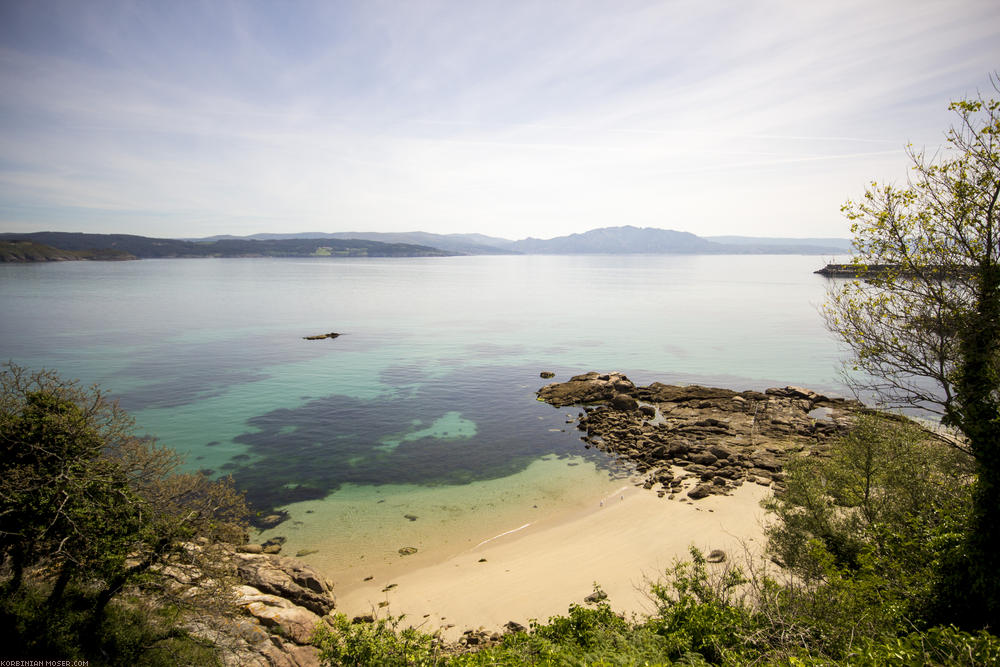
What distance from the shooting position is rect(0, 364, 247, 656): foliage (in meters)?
12.2

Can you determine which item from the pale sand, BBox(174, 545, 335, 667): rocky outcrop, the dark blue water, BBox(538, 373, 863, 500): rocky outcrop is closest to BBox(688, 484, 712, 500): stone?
BBox(538, 373, 863, 500): rocky outcrop

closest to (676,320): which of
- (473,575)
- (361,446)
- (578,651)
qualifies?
(361,446)

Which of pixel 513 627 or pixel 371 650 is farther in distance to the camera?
pixel 513 627

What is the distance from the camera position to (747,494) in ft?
91.2

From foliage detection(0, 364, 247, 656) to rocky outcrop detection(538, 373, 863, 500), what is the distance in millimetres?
25443

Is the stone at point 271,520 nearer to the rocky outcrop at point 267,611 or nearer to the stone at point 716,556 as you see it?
the rocky outcrop at point 267,611

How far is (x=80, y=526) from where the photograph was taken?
41.6ft

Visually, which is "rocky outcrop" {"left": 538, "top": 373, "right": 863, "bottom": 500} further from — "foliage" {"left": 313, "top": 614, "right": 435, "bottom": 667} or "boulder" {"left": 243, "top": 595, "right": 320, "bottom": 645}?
"boulder" {"left": 243, "top": 595, "right": 320, "bottom": 645}

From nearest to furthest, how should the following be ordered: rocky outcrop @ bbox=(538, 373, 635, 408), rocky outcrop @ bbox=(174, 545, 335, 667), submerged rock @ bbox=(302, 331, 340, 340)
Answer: rocky outcrop @ bbox=(174, 545, 335, 667)
rocky outcrop @ bbox=(538, 373, 635, 408)
submerged rock @ bbox=(302, 331, 340, 340)

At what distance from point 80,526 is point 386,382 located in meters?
40.0

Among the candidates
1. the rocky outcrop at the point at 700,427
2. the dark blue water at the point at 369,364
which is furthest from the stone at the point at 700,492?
the dark blue water at the point at 369,364

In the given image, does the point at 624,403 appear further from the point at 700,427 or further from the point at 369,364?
the point at 369,364

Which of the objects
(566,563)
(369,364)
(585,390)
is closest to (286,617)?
(566,563)

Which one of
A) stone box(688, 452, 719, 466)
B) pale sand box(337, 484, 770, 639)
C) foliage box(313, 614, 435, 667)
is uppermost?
foliage box(313, 614, 435, 667)
